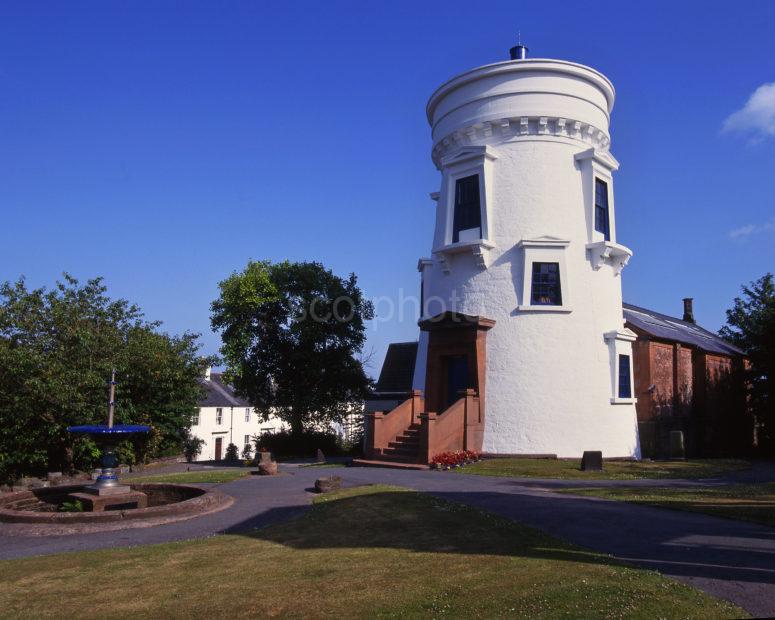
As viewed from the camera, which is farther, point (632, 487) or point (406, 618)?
point (632, 487)

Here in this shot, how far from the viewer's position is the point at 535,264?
22234 mm

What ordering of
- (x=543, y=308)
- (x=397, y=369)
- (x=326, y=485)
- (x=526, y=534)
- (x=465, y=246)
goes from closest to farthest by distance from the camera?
(x=526, y=534)
(x=326, y=485)
(x=543, y=308)
(x=465, y=246)
(x=397, y=369)

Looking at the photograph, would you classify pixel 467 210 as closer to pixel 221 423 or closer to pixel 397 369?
pixel 397 369

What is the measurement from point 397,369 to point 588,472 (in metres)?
19.0

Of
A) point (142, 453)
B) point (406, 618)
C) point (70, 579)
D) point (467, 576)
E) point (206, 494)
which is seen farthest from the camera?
point (142, 453)

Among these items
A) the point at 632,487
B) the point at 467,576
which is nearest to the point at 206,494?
the point at 467,576

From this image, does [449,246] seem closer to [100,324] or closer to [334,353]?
[334,353]

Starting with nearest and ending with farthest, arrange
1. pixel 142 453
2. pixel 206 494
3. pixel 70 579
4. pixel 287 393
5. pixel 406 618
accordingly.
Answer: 1. pixel 406 618
2. pixel 70 579
3. pixel 206 494
4. pixel 142 453
5. pixel 287 393

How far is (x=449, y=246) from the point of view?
75.7ft

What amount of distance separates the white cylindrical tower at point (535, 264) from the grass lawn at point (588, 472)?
1.30 metres

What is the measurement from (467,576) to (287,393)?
24079 millimetres

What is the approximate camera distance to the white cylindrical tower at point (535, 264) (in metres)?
21.4

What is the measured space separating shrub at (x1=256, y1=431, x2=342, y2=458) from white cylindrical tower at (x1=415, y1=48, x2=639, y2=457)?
973cm

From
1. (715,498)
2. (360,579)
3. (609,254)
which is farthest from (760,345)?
(360,579)
